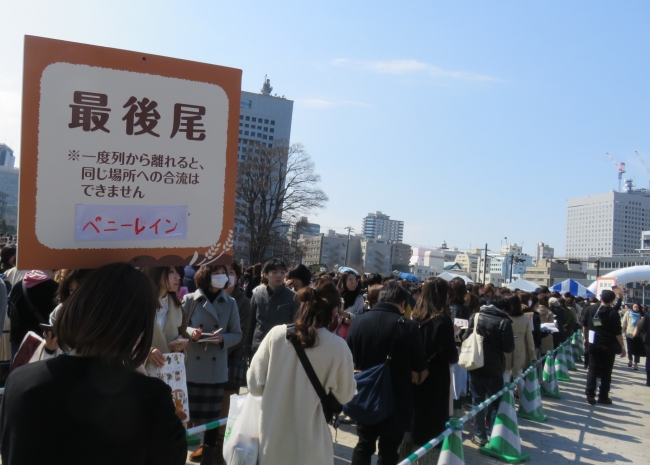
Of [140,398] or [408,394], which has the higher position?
[140,398]

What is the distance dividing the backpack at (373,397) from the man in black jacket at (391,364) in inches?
3.7

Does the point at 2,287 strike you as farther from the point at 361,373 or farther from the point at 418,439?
the point at 418,439

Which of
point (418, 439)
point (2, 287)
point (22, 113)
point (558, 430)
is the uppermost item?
point (22, 113)

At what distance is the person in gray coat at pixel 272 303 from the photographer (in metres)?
6.27

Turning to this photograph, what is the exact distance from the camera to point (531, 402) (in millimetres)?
9102

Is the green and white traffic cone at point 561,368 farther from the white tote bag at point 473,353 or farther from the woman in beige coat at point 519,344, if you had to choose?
the white tote bag at point 473,353

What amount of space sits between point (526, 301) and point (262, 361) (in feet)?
26.8

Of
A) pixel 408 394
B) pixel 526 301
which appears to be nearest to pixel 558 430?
pixel 526 301

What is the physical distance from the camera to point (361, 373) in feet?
15.4

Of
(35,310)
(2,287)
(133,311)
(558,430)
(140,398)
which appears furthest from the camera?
(558,430)

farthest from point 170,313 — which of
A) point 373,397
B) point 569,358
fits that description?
point 569,358

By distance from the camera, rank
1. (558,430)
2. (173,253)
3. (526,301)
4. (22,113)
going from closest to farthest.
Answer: (22,113)
(173,253)
(558,430)
(526,301)

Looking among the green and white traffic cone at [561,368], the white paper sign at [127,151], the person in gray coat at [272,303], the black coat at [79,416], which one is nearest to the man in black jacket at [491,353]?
the person in gray coat at [272,303]

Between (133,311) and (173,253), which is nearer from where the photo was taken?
(133,311)
